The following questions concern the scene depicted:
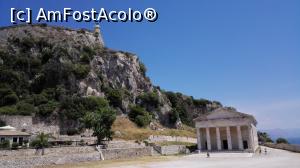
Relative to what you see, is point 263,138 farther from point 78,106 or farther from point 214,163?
point 214,163

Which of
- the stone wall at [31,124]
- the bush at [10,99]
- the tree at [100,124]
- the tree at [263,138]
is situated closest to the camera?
the tree at [100,124]

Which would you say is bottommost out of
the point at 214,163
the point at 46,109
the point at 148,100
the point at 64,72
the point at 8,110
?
the point at 214,163

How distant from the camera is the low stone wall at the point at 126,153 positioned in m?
46.0

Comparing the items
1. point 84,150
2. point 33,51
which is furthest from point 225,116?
point 33,51

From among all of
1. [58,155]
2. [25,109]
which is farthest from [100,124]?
[25,109]

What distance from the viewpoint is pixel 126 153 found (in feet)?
160

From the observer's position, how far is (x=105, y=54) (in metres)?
89.1

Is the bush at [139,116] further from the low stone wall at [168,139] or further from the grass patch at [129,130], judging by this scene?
the low stone wall at [168,139]

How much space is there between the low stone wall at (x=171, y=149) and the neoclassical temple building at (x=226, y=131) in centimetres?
349

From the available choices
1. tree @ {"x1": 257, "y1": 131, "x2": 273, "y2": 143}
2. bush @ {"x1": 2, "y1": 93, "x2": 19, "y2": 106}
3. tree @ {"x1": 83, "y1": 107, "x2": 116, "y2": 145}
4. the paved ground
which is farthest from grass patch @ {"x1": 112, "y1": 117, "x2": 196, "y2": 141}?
tree @ {"x1": 257, "y1": 131, "x2": 273, "y2": 143}

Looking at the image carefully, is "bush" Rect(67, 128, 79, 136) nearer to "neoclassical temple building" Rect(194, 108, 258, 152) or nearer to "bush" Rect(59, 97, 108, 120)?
"bush" Rect(59, 97, 108, 120)

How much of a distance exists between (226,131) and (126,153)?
21.6 m

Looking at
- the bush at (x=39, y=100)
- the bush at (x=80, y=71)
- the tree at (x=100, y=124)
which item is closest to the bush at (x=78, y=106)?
the bush at (x=39, y=100)

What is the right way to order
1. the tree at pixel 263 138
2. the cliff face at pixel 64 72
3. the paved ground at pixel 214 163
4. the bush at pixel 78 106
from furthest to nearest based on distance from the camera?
the tree at pixel 263 138, the cliff face at pixel 64 72, the bush at pixel 78 106, the paved ground at pixel 214 163
